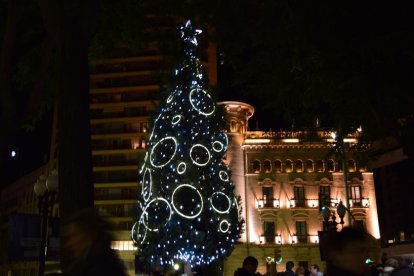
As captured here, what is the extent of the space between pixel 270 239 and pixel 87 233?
4894cm

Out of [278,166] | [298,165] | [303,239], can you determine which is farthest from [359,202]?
[278,166]

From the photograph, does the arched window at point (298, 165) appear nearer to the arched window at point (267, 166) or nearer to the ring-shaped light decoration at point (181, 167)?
the arched window at point (267, 166)

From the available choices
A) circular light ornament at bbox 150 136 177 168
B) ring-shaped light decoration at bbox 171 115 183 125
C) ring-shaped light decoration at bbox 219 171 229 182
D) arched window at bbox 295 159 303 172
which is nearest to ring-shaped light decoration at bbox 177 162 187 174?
circular light ornament at bbox 150 136 177 168

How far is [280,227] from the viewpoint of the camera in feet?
170

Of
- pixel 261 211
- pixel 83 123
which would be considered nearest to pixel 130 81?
pixel 261 211

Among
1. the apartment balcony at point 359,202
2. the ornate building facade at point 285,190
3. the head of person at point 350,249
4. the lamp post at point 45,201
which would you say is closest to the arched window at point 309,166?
the ornate building facade at point 285,190

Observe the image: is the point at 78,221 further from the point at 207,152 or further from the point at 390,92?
the point at 207,152

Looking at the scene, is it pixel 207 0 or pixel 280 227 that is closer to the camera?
pixel 207 0

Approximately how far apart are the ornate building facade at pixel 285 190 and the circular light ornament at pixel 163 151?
25840 mm

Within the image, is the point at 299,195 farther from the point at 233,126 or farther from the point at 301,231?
the point at 233,126

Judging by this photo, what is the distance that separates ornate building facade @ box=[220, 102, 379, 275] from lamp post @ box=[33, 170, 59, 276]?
3811 centimetres

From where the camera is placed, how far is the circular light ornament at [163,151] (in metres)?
27.0

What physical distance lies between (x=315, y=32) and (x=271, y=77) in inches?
131

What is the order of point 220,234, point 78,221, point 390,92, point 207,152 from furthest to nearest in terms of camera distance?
point 207,152, point 220,234, point 390,92, point 78,221
